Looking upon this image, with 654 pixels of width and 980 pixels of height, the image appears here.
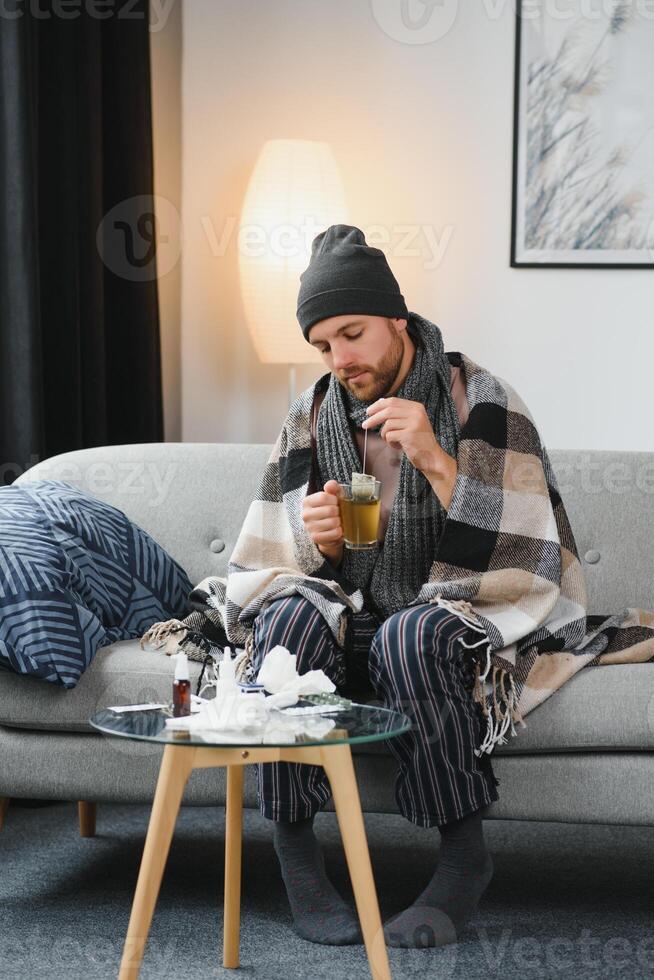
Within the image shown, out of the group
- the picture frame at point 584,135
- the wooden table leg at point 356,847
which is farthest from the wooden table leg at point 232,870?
the picture frame at point 584,135

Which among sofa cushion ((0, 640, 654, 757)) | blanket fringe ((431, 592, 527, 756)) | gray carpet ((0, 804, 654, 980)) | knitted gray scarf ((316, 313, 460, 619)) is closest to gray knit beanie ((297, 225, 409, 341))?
knitted gray scarf ((316, 313, 460, 619))

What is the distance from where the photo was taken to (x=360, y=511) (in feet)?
5.85

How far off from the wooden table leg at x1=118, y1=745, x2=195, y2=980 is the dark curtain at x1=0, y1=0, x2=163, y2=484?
1.43 m

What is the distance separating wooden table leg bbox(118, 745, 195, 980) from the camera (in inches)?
53.7

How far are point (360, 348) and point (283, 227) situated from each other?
3.70 feet

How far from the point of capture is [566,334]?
312cm

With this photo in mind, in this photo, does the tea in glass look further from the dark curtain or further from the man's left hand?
the dark curtain

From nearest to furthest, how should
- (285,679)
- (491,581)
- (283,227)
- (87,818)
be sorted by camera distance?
(285,679) < (491,581) < (87,818) < (283,227)

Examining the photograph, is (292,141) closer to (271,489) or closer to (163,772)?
(271,489)

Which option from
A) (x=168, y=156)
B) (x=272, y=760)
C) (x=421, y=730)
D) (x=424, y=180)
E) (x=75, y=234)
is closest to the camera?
(x=272, y=760)

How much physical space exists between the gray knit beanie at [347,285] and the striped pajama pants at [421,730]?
0.52 metres

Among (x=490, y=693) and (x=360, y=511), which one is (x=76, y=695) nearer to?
(x=360, y=511)

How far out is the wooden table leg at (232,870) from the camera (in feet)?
5.44

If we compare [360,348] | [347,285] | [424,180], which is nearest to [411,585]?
[360,348]
